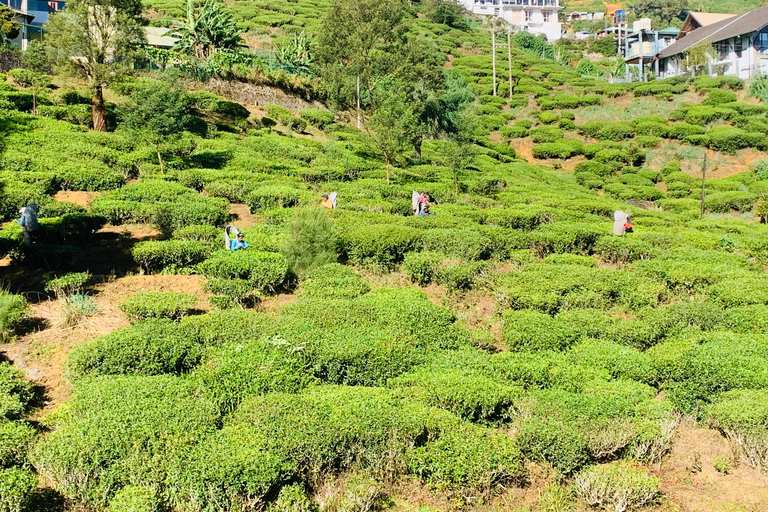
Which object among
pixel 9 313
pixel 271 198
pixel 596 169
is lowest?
pixel 9 313

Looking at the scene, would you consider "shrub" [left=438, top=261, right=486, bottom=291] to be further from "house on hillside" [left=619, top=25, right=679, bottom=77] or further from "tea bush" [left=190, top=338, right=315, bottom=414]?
"house on hillside" [left=619, top=25, right=679, bottom=77]

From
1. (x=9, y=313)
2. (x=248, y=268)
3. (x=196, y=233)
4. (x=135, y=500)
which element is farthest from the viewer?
(x=196, y=233)

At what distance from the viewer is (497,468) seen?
5949 millimetres

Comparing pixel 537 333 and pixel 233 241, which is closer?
pixel 537 333

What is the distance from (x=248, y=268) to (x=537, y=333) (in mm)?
4859

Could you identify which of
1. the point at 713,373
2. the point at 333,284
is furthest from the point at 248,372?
the point at 713,373

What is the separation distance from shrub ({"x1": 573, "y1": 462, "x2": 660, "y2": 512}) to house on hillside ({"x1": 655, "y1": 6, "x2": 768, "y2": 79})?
46.2 m

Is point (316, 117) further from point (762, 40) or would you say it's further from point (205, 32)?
point (762, 40)

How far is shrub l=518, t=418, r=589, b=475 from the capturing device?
6227 millimetres

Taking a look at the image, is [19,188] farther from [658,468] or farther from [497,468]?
[658,468]

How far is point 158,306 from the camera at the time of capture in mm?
8602

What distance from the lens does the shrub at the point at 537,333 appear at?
29.5ft

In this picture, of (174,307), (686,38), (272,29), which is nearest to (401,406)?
(174,307)

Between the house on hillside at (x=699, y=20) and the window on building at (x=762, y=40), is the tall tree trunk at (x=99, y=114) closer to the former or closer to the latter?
the window on building at (x=762, y=40)
